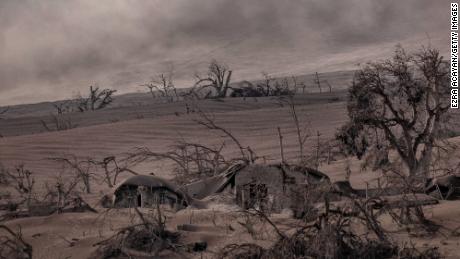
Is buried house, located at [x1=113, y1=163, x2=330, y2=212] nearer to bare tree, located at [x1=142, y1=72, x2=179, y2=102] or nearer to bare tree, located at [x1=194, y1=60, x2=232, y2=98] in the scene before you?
bare tree, located at [x1=194, y1=60, x2=232, y2=98]

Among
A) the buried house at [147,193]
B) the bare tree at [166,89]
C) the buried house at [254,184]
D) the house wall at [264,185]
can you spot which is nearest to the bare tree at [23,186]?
the buried house at [147,193]

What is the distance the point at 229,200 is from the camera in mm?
7582

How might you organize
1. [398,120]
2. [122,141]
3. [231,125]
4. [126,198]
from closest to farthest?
[126,198]
[398,120]
[122,141]
[231,125]

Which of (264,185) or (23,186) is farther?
(23,186)

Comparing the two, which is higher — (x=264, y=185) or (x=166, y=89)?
(x=166, y=89)

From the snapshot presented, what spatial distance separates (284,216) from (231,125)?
16.2 metres

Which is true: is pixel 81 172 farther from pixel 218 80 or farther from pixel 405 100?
pixel 218 80

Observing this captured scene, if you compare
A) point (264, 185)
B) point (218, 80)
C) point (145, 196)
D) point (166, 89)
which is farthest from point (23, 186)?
point (166, 89)

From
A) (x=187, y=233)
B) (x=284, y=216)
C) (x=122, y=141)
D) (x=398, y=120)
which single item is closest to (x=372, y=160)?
(x=398, y=120)

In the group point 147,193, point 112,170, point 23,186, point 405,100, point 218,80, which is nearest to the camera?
point 147,193

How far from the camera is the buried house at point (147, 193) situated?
302 inches

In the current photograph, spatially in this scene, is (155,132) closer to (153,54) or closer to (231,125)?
(231,125)

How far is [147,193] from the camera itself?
793 centimetres

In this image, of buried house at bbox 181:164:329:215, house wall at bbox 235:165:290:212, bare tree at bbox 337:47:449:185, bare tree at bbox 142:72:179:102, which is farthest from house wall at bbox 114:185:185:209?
bare tree at bbox 142:72:179:102
